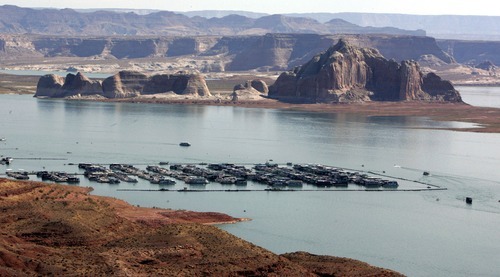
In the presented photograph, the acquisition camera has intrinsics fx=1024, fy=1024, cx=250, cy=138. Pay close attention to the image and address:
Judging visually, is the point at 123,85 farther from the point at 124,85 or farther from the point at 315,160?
the point at 315,160

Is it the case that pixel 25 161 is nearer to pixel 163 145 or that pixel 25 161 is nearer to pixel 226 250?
pixel 163 145

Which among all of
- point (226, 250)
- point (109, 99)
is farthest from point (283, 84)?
point (226, 250)

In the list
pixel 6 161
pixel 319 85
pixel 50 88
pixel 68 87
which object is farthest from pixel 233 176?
pixel 50 88

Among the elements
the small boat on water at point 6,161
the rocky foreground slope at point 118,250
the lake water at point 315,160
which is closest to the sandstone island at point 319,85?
the lake water at point 315,160

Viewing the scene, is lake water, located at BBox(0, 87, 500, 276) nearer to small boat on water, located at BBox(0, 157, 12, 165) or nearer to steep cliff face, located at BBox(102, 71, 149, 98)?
small boat on water, located at BBox(0, 157, 12, 165)

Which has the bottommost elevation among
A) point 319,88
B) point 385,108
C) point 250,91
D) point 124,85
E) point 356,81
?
point 385,108

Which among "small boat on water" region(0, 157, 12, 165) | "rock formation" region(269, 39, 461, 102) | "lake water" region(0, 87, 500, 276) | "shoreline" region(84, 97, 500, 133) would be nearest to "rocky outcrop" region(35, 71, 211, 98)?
"shoreline" region(84, 97, 500, 133)

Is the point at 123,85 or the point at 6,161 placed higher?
the point at 123,85
